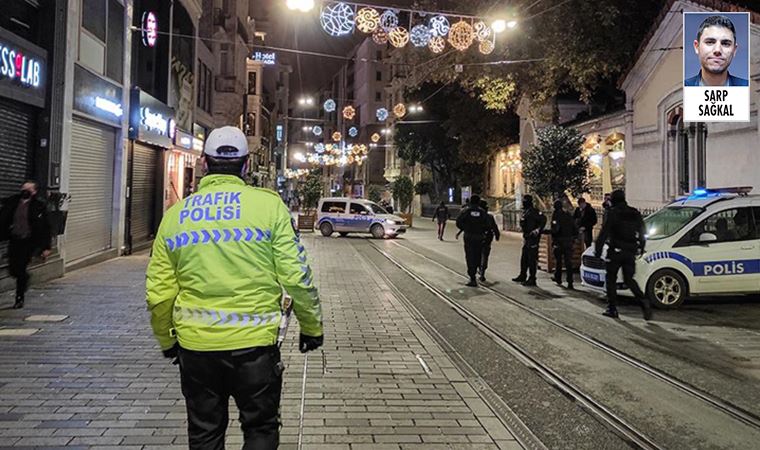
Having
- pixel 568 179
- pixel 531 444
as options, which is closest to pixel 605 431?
pixel 531 444

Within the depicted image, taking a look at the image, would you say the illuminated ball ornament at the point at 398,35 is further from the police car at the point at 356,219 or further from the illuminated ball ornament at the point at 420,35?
the police car at the point at 356,219

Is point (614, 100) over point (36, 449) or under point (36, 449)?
over

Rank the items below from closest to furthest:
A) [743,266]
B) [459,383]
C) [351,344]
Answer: [459,383]
[351,344]
[743,266]

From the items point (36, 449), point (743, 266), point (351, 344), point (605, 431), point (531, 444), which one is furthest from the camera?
point (743, 266)

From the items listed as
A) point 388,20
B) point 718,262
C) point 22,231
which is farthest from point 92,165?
point 718,262

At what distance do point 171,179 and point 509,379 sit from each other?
1867cm

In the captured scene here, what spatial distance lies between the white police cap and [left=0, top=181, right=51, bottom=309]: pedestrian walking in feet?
23.4

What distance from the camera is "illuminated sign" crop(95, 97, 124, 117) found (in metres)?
13.8

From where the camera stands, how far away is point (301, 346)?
2977 millimetres

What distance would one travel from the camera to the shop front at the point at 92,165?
508 inches

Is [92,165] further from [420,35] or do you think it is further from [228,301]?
[228,301]

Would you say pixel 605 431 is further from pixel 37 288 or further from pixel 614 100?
pixel 614 100

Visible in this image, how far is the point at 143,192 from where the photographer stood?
18.5m

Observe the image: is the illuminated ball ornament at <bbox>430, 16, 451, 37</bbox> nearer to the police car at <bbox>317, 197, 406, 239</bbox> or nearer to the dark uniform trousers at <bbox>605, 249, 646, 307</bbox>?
the dark uniform trousers at <bbox>605, 249, 646, 307</bbox>
